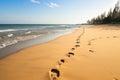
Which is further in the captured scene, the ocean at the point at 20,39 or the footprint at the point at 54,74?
the ocean at the point at 20,39

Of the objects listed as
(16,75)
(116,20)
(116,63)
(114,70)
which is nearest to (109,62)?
(116,63)

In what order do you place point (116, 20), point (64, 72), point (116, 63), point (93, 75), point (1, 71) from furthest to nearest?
point (116, 20) < point (116, 63) < point (1, 71) < point (64, 72) < point (93, 75)

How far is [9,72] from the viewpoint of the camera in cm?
321

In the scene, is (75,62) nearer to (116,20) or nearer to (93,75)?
(93,75)

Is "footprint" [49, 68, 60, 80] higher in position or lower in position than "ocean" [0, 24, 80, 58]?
higher

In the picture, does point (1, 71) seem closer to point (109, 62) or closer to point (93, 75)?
point (93, 75)

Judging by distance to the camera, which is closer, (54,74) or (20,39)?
(54,74)


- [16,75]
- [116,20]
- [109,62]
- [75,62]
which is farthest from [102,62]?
[116,20]

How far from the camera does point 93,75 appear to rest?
2.91 m

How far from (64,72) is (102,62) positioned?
4.51 feet

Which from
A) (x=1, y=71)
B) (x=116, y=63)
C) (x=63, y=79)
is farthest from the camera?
(x=116, y=63)

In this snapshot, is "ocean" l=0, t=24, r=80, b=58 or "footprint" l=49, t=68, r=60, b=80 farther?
"ocean" l=0, t=24, r=80, b=58

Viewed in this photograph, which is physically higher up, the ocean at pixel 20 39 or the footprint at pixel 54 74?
the footprint at pixel 54 74

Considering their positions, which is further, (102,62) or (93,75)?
(102,62)
